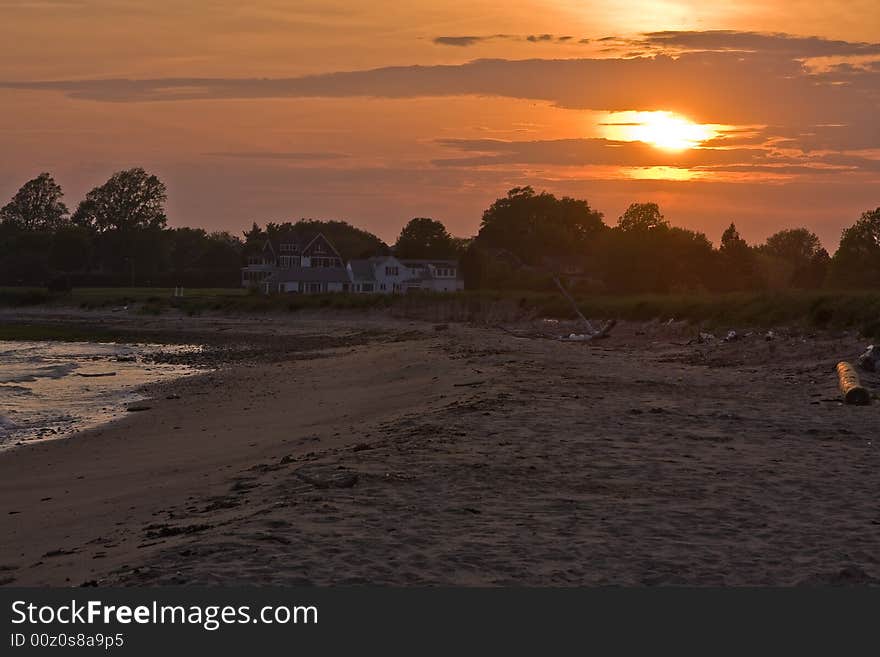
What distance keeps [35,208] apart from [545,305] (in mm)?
119028

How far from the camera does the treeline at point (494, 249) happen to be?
87062 mm

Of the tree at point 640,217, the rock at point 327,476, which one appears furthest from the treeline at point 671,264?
the rock at point 327,476

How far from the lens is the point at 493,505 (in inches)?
400

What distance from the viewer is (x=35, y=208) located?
526 feet

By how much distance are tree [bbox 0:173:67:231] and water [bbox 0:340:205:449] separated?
374 feet

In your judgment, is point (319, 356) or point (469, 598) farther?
point (319, 356)

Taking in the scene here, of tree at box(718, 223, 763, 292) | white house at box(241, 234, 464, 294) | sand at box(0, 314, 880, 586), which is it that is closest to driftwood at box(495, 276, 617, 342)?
sand at box(0, 314, 880, 586)

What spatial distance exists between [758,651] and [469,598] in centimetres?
179

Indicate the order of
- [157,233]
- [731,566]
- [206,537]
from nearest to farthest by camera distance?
[731,566]
[206,537]
[157,233]

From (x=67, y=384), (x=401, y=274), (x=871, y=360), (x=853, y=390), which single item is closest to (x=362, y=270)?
(x=401, y=274)

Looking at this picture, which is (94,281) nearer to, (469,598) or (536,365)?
(536,365)

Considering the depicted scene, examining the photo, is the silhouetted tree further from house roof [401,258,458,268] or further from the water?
the water

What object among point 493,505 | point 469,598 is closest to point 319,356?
point 493,505

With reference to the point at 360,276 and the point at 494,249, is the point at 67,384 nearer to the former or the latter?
the point at 360,276
